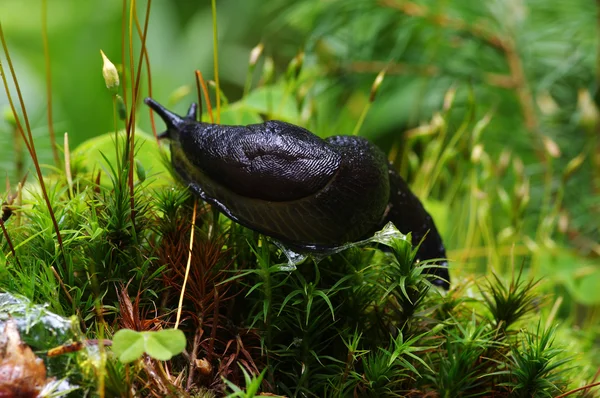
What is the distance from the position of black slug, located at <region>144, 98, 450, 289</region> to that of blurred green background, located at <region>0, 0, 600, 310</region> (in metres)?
0.53

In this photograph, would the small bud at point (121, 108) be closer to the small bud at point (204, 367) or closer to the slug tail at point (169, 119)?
the slug tail at point (169, 119)

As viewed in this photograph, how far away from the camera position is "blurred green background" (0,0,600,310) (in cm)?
140

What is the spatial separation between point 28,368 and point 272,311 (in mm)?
272

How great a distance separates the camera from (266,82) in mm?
1181

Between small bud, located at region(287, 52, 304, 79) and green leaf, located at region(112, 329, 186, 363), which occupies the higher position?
small bud, located at region(287, 52, 304, 79)

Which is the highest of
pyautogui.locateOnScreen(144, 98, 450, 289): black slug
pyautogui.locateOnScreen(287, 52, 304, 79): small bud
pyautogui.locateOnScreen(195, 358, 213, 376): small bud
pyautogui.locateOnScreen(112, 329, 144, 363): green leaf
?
Result: pyautogui.locateOnScreen(287, 52, 304, 79): small bud

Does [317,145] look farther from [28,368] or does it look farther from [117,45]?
[117,45]

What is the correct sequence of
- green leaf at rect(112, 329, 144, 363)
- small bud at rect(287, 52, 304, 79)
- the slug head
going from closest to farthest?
green leaf at rect(112, 329, 144, 363) → the slug head → small bud at rect(287, 52, 304, 79)

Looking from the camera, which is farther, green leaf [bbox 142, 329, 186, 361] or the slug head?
the slug head

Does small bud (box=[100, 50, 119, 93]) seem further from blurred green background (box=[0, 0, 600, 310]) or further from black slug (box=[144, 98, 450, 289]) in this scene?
blurred green background (box=[0, 0, 600, 310])

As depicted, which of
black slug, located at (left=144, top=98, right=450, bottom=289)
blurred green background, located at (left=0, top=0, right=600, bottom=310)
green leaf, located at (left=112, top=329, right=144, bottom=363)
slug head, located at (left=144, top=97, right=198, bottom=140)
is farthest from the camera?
blurred green background, located at (left=0, top=0, right=600, bottom=310)

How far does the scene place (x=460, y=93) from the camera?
2006 mm

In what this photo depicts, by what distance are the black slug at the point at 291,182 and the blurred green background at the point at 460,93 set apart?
53 cm

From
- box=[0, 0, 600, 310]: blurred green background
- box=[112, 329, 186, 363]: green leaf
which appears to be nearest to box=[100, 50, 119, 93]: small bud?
box=[112, 329, 186, 363]: green leaf
